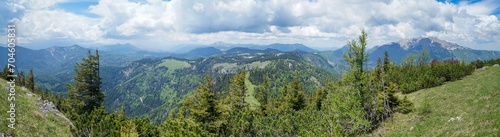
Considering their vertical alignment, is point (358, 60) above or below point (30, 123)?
above

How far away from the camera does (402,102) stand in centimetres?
2750

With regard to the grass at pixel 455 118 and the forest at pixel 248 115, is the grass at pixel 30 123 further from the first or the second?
the grass at pixel 455 118

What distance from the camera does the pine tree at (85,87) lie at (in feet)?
96.7

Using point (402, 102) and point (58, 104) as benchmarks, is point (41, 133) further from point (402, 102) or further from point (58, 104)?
point (58, 104)

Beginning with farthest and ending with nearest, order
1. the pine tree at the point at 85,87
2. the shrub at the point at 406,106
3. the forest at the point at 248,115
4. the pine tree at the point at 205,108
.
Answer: the pine tree at the point at 85,87
the shrub at the point at 406,106
the pine tree at the point at 205,108
the forest at the point at 248,115

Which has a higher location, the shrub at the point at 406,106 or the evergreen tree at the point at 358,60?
the evergreen tree at the point at 358,60

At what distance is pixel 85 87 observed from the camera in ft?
98.4

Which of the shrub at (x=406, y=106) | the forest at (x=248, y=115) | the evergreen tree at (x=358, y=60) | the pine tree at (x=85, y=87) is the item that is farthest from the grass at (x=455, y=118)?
the pine tree at (x=85, y=87)

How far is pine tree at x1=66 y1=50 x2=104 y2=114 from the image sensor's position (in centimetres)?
2948

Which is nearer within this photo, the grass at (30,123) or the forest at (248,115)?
the grass at (30,123)

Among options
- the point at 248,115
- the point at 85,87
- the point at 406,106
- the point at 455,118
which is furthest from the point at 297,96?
the point at 85,87

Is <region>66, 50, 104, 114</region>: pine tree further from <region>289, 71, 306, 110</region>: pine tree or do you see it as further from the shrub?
the shrub

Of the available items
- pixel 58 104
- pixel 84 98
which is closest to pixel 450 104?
pixel 84 98

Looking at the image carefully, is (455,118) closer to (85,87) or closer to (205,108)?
(205,108)
